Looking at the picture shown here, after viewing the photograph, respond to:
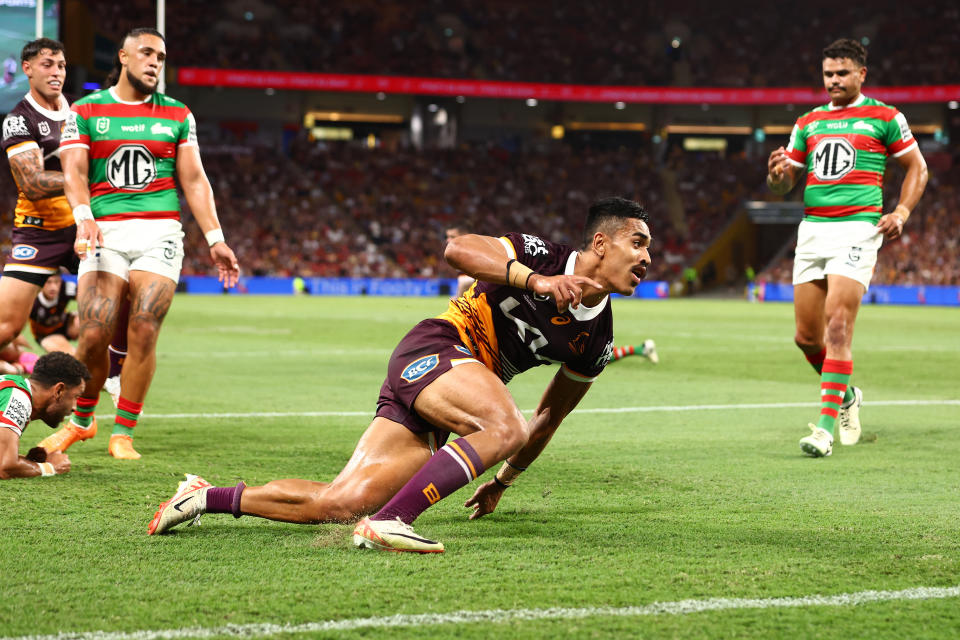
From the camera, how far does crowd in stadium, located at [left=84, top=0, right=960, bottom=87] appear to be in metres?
48.0

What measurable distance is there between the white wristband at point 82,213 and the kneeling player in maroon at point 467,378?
2.25m

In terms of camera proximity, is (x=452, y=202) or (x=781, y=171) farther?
(x=452, y=202)

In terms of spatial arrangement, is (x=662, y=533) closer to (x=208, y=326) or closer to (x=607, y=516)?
(x=607, y=516)

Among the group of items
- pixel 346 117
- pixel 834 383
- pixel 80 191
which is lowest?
pixel 834 383

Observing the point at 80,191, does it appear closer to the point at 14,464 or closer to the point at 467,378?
the point at 14,464

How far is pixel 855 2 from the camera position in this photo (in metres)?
52.2

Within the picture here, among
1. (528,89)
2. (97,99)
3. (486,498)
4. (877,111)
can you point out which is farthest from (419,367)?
(528,89)

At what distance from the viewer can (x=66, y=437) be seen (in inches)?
253

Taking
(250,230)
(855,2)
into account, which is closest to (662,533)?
(250,230)

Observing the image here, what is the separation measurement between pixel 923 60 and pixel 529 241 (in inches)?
1980

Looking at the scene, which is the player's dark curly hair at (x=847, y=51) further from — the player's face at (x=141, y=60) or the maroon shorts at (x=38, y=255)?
the maroon shorts at (x=38, y=255)

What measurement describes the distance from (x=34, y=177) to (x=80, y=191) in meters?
1.03

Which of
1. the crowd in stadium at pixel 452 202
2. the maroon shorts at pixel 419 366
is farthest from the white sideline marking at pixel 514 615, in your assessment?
A: the crowd in stadium at pixel 452 202

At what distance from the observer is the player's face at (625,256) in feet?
13.7
